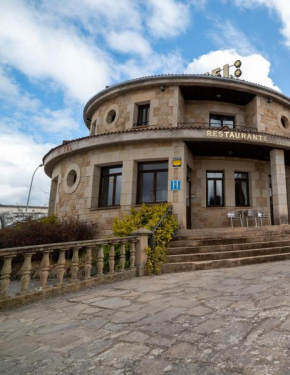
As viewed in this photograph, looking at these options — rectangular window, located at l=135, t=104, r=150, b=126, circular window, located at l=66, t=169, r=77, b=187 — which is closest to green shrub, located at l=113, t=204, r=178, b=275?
circular window, located at l=66, t=169, r=77, b=187

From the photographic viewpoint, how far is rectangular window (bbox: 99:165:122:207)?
11.4m

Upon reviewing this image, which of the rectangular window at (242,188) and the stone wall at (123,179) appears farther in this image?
the rectangular window at (242,188)

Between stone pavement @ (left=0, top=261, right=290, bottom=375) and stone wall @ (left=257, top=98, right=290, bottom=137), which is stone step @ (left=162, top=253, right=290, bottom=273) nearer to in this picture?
stone pavement @ (left=0, top=261, right=290, bottom=375)

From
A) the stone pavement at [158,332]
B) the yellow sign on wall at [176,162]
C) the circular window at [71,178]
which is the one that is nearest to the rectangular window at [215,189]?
the yellow sign on wall at [176,162]

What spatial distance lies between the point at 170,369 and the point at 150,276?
4.48m

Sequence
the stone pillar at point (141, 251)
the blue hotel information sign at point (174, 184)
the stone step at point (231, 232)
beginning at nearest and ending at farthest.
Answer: the stone pillar at point (141, 251)
the stone step at point (231, 232)
the blue hotel information sign at point (174, 184)

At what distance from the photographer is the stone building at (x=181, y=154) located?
33.8 ft

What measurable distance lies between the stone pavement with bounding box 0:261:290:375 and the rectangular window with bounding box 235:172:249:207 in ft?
26.1

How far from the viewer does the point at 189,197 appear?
38.6 feet

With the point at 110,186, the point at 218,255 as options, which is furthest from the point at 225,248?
the point at 110,186

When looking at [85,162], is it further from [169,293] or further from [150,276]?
[169,293]

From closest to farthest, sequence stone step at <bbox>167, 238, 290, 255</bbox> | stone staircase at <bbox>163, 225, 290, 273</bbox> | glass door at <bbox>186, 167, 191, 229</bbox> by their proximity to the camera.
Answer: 1. stone staircase at <bbox>163, 225, 290, 273</bbox>
2. stone step at <bbox>167, 238, 290, 255</bbox>
3. glass door at <bbox>186, 167, 191, 229</bbox>

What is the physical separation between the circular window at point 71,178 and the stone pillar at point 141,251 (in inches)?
255

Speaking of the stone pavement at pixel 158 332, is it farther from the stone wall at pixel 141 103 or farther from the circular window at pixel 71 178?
the stone wall at pixel 141 103
